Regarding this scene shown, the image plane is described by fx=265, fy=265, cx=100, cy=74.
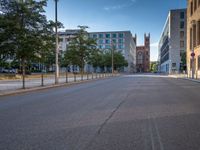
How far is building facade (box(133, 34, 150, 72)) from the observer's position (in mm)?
180875

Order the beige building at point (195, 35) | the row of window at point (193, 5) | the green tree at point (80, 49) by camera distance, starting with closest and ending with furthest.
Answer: the green tree at point (80, 49) < the beige building at point (195, 35) < the row of window at point (193, 5)

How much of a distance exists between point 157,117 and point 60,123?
3.03 metres

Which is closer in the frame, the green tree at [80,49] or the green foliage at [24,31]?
the green foliage at [24,31]

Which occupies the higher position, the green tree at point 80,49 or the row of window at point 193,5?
the row of window at point 193,5

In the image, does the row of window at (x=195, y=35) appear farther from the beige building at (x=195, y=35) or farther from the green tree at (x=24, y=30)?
the green tree at (x=24, y=30)

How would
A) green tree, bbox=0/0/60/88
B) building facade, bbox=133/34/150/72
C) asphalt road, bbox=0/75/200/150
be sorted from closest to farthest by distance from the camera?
asphalt road, bbox=0/75/200/150 → green tree, bbox=0/0/60/88 → building facade, bbox=133/34/150/72

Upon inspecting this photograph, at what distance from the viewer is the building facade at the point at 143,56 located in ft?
593

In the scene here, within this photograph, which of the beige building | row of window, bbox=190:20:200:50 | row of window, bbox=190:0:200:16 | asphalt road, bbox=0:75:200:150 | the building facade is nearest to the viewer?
asphalt road, bbox=0:75:200:150

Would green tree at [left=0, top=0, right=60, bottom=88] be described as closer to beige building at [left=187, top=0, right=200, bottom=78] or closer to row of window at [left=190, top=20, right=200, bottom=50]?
beige building at [left=187, top=0, right=200, bottom=78]

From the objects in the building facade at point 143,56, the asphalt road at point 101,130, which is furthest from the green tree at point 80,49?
the building facade at point 143,56

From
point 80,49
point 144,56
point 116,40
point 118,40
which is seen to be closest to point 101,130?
point 80,49

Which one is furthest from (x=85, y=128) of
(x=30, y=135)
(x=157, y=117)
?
(x=157, y=117)

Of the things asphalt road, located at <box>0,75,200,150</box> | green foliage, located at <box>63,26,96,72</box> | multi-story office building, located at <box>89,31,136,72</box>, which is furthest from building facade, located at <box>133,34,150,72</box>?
asphalt road, located at <box>0,75,200,150</box>

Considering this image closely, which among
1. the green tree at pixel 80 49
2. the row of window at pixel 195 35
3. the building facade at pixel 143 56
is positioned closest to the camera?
the green tree at pixel 80 49
